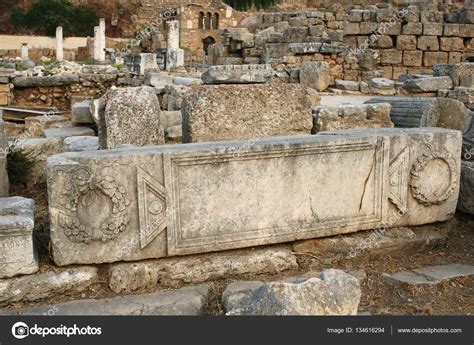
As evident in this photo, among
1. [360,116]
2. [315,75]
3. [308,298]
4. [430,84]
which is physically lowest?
[308,298]

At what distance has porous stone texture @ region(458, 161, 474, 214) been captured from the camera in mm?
4859

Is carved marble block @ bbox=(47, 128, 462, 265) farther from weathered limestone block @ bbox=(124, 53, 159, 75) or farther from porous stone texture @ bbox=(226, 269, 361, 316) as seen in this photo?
weathered limestone block @ bbox=(124, 53, 159, 75)

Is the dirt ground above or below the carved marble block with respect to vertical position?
below

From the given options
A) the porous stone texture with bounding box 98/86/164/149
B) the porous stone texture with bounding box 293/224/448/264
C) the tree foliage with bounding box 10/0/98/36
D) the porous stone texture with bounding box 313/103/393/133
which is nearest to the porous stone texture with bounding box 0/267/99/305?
the porous stone texture with bounding box 98/86/164/149

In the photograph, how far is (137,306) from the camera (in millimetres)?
3494

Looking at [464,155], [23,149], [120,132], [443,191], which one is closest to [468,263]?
[443,191]

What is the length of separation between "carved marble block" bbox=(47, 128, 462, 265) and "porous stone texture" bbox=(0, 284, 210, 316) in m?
0.29

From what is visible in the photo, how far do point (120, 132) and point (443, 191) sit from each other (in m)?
2.73

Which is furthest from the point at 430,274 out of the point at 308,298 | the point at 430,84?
the point at 430,84

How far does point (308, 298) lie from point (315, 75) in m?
8.89

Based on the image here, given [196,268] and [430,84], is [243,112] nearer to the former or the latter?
[196,268]

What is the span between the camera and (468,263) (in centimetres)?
434

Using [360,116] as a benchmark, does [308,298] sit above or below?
below

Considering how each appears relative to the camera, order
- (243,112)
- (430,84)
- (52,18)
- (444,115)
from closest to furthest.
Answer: (243,112)
(444,115)
(430,84)
(52,18)
